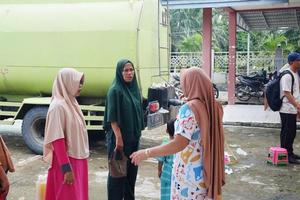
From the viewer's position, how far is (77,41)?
22.1 ft

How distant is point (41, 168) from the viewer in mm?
6211

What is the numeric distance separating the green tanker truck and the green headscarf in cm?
239

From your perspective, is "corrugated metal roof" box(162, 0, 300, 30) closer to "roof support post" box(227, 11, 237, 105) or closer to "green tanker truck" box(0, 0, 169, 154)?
"roof support post" box(227, 11, 237, 105)

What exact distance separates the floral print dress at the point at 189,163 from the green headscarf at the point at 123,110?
43.4 inches

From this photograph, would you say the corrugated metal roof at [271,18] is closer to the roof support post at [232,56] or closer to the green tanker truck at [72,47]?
the roof support post at [232,56]

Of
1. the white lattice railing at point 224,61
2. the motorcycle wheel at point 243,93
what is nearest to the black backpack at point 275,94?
the motorcycle wheel at point 243,93

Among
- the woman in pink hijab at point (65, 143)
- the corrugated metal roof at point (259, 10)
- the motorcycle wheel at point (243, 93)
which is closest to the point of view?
the woman in pink hijab at point (65, 143)

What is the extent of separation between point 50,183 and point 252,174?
3361mm

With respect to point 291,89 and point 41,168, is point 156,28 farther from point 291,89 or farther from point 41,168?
point 41,168

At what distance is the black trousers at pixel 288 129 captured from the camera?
6372mm

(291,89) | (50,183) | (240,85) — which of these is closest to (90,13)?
(291,89)

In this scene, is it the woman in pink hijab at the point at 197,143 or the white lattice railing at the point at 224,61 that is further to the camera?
the white lattice railing at the point at 224,61

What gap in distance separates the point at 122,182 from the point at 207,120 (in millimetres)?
1515

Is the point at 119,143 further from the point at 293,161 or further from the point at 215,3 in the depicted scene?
the point at 215,3
